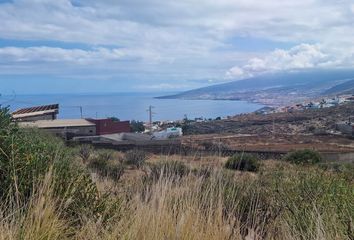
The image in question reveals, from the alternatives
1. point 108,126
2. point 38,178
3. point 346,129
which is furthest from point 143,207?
point 346,129

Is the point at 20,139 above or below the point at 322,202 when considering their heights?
above

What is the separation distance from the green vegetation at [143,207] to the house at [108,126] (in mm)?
63617

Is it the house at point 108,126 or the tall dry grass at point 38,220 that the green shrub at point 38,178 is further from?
the house at point 108,126

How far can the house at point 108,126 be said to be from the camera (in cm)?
7025

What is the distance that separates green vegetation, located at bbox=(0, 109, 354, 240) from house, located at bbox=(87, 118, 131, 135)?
63617mm

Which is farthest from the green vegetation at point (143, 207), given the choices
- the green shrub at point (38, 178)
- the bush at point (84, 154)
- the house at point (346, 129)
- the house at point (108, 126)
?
the house at point (346, 129)

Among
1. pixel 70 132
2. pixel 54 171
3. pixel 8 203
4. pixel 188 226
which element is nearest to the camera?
pixel 188 226

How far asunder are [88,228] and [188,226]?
2.75ft

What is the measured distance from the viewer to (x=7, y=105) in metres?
6.83

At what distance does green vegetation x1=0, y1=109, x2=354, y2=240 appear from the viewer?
4.36m

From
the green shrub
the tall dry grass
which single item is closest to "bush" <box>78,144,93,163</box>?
the green shrub

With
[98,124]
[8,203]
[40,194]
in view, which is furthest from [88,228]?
[98,124]

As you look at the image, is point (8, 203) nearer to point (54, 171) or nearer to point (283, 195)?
point (54, 171)

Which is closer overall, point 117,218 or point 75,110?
point 117,218
